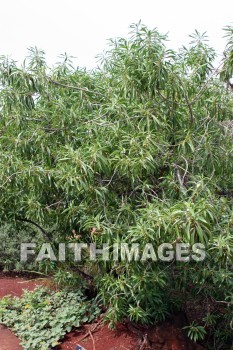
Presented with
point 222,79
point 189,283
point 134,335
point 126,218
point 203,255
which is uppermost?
point 222,79

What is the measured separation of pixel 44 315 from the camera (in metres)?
4.76

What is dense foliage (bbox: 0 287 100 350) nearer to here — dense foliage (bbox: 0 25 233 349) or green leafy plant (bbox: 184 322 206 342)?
dense foliage (bbox: 0 25 233 349)

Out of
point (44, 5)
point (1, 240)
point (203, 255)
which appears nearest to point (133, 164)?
point (203, 255)

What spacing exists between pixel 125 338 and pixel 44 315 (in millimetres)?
1061

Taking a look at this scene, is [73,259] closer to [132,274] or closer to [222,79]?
[132,274]

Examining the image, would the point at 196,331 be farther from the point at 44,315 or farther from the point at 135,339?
the point at 44,315

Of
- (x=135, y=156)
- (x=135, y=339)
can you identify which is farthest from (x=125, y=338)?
(x=135, y=156)

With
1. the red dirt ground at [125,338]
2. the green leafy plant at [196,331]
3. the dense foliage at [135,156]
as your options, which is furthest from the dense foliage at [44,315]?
the green leafy plant at [196,331]

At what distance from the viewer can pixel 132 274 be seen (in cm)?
315

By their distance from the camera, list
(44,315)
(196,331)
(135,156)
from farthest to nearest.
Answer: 1. (44,315)
2. (196,331)
3. (135,156)

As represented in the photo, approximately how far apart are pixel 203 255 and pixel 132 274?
0.63 metres

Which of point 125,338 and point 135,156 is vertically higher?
point 135,156

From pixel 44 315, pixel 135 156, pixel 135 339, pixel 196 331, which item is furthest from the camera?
pixel 44 315

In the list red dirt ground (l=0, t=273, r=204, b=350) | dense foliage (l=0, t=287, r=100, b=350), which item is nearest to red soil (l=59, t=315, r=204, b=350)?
red dirt ground (l=0, t=273, r=204, b=350)
